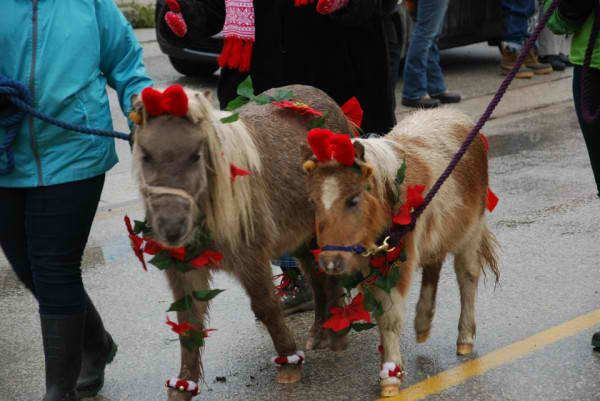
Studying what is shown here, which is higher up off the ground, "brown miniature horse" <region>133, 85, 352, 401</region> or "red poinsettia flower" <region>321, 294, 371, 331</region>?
"brown miniature horse" <region>133, 85, 352, 401</region>

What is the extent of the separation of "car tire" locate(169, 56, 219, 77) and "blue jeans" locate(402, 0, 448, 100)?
3003mm

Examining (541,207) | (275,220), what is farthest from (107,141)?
(541,207)

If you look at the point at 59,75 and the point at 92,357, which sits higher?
the point at 59,75

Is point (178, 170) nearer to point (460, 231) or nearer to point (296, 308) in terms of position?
point (460, 231)

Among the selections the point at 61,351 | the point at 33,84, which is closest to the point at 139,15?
the point at 33,84

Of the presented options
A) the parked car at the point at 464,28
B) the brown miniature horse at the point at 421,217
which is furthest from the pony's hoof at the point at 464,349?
the parked car at the point at 464,28

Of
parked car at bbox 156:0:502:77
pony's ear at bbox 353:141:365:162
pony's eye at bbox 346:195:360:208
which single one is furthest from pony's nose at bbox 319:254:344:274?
parked car at bbox 156:0:502:77

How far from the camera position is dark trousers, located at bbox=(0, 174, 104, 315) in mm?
3736

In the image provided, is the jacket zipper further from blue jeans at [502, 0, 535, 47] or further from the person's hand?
blue jeans at [502, 0, 535, 47]

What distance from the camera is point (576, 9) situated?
13.5 feet

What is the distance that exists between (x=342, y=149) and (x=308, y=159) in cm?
23

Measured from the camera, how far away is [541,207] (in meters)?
7.04

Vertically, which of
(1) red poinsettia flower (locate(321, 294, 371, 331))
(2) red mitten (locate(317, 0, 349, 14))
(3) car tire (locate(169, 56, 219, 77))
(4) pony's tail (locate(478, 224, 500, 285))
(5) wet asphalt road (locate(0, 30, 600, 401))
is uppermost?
(2) red mitten (locate(317, 0, 349, 14))

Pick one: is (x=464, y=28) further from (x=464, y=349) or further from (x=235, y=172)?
(x=235, y=172)
